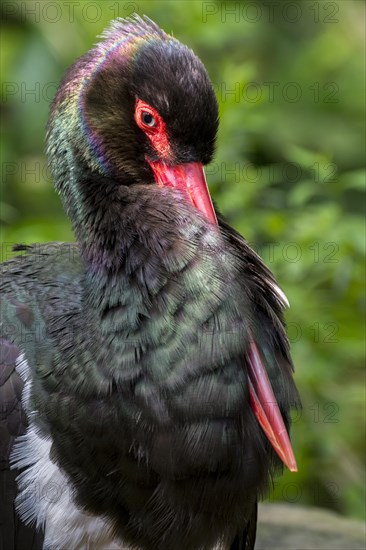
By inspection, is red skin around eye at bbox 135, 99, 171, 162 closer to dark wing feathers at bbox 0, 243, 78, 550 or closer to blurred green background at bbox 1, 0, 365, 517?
dark wing feathers at bbox 0, 243, 78, 550

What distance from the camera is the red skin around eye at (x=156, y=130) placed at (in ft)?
9.27

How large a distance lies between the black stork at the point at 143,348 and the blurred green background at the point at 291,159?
3.52ft

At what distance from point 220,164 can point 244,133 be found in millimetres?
214

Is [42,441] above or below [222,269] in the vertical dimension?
below

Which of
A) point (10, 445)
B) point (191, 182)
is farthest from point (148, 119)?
point (10, 445)

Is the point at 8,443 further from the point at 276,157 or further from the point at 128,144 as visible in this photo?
the point at 276,157

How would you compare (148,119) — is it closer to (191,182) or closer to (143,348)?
(191,182)

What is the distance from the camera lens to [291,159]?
5.34 meters

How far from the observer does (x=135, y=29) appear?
9.68 feet

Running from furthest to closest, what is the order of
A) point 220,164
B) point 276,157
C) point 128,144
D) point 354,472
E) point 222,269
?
1. point 276,157
2. point 354,472
3. point 220,164
4. point 128,144
5. point 222,269

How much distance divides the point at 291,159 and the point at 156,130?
2.58 metres

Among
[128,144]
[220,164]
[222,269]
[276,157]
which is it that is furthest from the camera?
[276,157]

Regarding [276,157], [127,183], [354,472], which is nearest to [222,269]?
[127,183]

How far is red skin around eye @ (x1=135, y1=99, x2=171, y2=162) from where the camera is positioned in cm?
282
